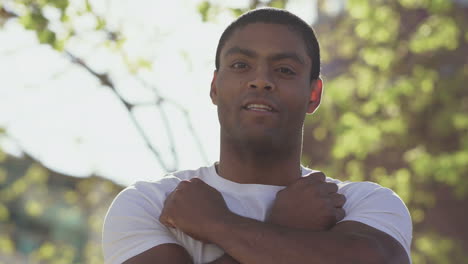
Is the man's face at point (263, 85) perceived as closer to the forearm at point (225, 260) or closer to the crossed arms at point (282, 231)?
the crossed arms at point (282, 231)

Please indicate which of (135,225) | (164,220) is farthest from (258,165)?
(135,225)

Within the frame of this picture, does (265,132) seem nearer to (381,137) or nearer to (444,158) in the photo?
(444,158)

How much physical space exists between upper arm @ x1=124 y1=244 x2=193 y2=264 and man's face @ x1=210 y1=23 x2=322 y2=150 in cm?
65

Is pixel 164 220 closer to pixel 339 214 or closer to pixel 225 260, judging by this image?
pixel 225 260

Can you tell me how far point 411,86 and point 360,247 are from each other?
9.03 m

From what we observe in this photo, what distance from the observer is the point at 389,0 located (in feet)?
39.8

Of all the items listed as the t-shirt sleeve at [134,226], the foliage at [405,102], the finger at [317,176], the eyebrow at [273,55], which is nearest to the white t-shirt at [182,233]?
the t-shirt sleeve at [134,226]

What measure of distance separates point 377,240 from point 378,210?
0.21m

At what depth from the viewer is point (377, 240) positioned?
2984 millimetres

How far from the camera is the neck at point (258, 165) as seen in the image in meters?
3.39

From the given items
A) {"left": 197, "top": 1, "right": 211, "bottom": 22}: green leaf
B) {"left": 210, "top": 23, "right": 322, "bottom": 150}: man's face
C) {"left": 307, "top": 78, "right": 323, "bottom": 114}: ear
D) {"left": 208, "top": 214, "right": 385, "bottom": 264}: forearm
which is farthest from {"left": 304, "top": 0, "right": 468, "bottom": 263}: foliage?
{"left": 208, "top": 214, "right": 385, "bottom": 264}: forearm

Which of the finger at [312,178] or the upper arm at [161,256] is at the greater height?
the finger at [312,178]

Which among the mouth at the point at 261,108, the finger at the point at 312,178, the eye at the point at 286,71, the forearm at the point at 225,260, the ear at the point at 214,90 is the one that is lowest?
the forearm at the point at 225,260

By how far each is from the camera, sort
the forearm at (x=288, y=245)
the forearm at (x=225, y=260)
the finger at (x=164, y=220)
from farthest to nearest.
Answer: the finger at (x=164, y=220), the forearm at (x=225, y=260), the forearm at (x=288, y=245)
